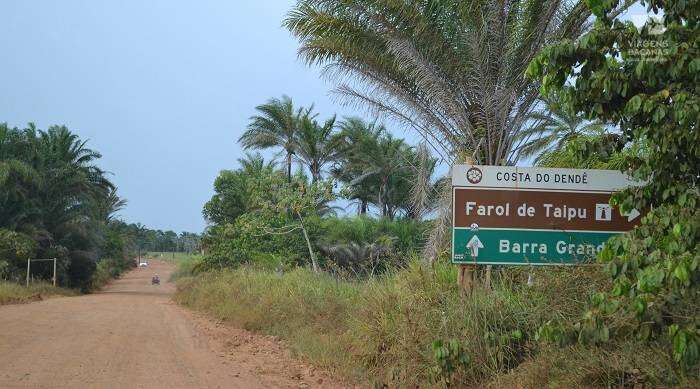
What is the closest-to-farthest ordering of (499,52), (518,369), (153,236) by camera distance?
(518,369) → (499,52) → (153,236)

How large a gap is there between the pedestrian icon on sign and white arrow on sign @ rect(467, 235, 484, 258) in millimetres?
1495

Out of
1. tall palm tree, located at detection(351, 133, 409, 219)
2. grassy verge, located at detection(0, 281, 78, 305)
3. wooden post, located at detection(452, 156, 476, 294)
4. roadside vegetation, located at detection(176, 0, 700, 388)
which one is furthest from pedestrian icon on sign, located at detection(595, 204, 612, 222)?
tall palm tree, located at detection(351, 133, 409, 219)

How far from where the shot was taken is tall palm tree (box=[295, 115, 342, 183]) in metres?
33.5

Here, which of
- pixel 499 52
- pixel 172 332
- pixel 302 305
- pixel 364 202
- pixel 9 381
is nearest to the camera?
pixel 9 381

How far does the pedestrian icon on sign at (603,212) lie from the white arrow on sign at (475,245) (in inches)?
58.8

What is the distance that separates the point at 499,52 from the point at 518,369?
615cm

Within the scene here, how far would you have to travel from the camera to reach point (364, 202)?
3847 cm

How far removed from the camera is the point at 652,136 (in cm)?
473

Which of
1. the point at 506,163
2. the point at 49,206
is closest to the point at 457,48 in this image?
the point at 506,163

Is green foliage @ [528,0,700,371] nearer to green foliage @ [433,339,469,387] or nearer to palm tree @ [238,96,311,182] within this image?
green foliage @ [433,339,469,387]

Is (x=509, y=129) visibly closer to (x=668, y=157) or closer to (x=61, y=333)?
(x=668, y=157)

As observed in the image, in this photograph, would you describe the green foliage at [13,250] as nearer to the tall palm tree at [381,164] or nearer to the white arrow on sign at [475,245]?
the tall palm tree at [381,164]

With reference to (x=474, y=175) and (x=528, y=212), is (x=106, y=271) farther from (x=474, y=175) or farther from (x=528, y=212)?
(x=528, y=212)

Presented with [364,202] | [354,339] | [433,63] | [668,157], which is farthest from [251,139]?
[668,157]
